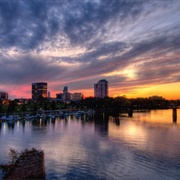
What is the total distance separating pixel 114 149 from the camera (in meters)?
54.6

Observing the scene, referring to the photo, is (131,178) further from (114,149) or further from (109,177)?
(114,149)

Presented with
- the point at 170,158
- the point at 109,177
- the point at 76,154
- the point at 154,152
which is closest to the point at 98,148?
the point at 76,154

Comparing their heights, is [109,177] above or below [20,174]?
below

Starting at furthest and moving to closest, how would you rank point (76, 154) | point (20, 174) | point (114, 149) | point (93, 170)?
point (114, 149) → point (76, 154) → point (93, 170) → point (20, 174)

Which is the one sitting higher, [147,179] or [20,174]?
[20,174]

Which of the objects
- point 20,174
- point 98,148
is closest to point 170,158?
point 98,148

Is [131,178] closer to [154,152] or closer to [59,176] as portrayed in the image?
[59,176]

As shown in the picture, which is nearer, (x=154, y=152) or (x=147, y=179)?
(x=147, y=179)

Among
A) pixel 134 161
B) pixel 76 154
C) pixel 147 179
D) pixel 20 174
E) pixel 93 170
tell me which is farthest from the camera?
pixel 76 154

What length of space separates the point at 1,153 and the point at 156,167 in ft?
110

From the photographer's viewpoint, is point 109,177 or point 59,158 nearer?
point 109,177

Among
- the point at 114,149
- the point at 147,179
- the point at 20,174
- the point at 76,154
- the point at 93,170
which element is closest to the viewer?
the point at 20,174

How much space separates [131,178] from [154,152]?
19552mm

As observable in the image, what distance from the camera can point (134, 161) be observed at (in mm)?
43812
